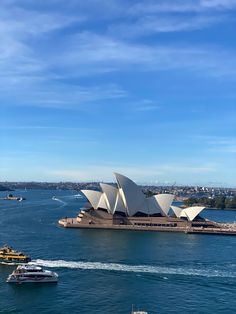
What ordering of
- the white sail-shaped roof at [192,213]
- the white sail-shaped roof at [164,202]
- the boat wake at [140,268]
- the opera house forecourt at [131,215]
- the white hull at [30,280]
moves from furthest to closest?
the white sail-shaped roof at [164,202], the white sail-shaped roof at [192,213], the opera house forecourt at [131,215], the boat wake at [140,268], the white hull at [30,280]

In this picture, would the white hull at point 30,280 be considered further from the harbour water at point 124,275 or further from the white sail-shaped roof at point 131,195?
the white sail-shaped roof at point 131,195

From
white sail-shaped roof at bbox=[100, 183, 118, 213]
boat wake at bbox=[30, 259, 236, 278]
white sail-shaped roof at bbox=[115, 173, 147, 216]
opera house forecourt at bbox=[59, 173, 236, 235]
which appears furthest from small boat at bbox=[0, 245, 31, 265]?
white sail-shaped roof at bbox=[115, 173, 147, 216]

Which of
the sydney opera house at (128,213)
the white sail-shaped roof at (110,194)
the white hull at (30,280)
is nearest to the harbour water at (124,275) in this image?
the white hull at (30,280)

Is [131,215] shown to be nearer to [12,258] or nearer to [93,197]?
[93,197]

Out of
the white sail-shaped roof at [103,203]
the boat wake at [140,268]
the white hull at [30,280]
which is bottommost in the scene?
the white hull at [30,280]

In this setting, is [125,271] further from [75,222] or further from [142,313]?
[75,222]

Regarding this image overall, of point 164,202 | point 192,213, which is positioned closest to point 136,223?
point 164,202

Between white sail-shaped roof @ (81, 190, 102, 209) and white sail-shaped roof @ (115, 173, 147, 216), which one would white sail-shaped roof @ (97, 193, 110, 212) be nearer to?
white sail-shaped roof @ (81, 190, 102, 209)
